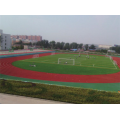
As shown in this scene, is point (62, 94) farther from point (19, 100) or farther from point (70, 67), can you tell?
point (70, 67)

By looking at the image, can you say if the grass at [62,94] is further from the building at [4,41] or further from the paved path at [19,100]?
the building at [4,41]

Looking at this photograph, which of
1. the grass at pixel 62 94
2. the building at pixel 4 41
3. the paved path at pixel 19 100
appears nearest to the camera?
the paved path at pixel 19 100

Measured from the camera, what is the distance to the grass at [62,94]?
7.32 m

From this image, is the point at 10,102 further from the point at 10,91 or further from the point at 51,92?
the point at 51,92

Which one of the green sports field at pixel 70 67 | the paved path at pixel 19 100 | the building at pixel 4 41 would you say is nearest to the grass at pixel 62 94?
the paved path at pixel 19 100

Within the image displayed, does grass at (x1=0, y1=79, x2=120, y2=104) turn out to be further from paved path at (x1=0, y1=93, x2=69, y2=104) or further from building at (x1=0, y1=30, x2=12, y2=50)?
building at (x1=0, y1=30, x2=12, y2=50)

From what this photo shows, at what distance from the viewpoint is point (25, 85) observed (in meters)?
9.42

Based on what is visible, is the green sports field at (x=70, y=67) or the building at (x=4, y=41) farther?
the building at (x=4, y=41)

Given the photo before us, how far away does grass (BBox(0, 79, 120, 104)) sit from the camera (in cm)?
732

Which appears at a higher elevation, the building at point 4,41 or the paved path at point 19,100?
the building at point 4,41

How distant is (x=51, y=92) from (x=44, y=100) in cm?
120

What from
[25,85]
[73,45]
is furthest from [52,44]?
[25,85]

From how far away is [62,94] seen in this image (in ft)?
26.2

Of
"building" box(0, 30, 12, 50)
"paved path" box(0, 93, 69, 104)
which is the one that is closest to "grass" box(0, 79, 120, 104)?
"paved path" box(0, 93, 69, 104)
